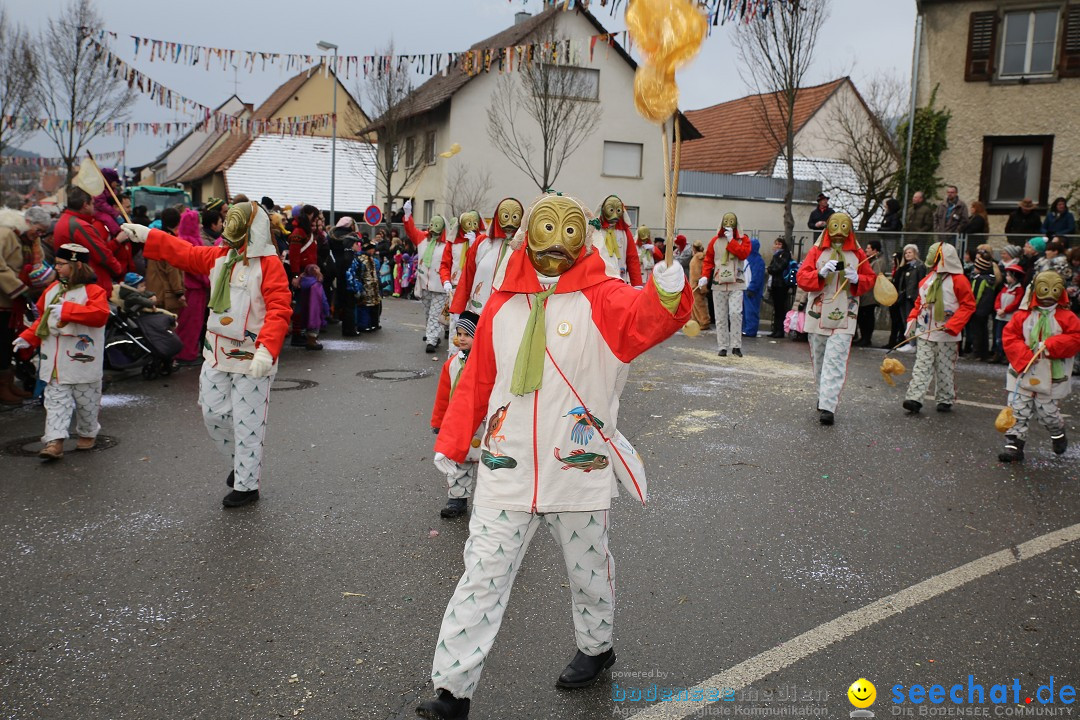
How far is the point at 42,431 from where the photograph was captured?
312 inches

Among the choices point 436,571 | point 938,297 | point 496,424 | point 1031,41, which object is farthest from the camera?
point 1031,41

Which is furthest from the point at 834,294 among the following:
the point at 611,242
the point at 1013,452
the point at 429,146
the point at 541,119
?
the point at 429,146

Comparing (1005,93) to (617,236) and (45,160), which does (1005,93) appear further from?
(45,160)

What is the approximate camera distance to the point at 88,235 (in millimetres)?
7832

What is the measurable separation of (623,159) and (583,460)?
29623 mm

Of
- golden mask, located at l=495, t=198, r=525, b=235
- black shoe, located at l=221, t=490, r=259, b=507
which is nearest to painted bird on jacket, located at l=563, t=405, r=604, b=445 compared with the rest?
black shoe, located at l=221, t=490, r=259, b=507

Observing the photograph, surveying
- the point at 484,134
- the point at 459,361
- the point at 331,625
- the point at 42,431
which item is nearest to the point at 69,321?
the point at 42,431

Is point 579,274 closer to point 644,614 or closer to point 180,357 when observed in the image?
point 644,614

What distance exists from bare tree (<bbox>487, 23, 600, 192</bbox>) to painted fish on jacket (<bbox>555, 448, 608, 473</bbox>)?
80.2 feet

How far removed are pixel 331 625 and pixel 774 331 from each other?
1445 cm

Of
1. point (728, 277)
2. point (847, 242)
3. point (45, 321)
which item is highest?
point (847, 242)

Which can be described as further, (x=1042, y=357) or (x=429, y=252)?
(x=429, y=252)

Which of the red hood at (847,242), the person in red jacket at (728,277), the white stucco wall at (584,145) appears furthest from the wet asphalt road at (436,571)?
the white stucco wall at (584,145)

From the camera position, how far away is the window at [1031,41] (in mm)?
20562
